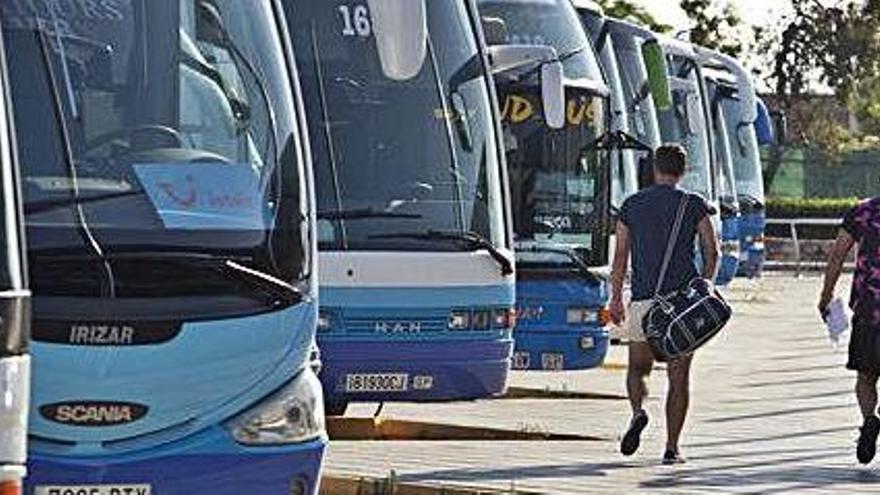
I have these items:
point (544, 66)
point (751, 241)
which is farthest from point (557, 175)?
point (751, 241)

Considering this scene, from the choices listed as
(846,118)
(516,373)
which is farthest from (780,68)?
(516,373)

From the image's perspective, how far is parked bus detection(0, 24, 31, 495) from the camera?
6484 millimetres

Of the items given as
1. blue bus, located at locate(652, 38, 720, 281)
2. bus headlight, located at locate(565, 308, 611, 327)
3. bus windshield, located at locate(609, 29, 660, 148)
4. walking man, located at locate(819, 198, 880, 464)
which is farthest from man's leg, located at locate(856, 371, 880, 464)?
blue bus, located at locate(652, 38, 720, 281)

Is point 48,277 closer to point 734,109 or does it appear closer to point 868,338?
point 868,338

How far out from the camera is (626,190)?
20.7 meters

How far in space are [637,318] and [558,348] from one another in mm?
3852

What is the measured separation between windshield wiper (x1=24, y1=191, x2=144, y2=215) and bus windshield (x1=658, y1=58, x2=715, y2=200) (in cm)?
1814

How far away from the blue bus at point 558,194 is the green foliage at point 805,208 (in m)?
39.0

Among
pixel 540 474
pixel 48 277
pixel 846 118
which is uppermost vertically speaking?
pixel 48 277

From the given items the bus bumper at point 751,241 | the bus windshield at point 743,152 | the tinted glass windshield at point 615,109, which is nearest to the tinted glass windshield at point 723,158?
the bus windshield at point 743,152

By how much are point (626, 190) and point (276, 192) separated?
38.6ft

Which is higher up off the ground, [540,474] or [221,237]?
[221,237]

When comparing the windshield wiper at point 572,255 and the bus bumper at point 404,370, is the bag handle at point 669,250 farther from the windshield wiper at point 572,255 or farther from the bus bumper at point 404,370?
the windshield wiper at point 572,255

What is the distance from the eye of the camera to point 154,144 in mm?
8805
